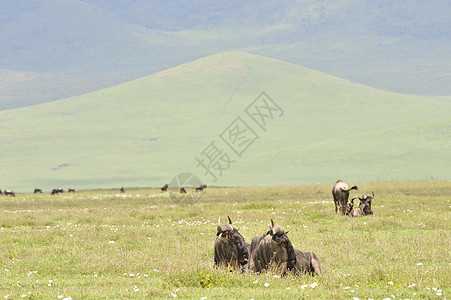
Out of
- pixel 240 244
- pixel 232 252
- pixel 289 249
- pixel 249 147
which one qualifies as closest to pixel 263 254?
pixel 289 249

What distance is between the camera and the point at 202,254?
61.3 ft

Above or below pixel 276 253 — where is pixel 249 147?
above

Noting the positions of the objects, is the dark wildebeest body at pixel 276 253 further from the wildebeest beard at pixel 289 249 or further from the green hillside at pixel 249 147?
the green hillside at pixel 249 147

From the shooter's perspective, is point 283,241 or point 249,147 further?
point 249,147

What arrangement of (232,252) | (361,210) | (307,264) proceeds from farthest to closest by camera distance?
1. (361,210)
2. (232,252)
3. (307,264)

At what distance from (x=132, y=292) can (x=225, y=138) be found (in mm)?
159136

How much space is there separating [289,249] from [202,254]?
470 centimetres

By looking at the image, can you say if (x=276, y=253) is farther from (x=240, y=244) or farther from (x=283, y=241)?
(x=240, y=244)

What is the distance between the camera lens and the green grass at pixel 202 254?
13.4 metres

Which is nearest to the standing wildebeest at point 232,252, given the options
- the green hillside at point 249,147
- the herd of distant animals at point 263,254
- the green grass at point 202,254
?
the herd of distant animals at point 263,254

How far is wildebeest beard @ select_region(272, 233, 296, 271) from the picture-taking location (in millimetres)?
14383

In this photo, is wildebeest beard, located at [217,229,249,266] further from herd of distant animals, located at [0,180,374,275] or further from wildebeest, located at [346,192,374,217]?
wildebeest, located at [346,192,374,217]

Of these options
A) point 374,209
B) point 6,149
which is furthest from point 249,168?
point 374,209

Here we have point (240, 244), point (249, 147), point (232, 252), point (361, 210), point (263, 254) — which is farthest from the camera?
point (249, 147)
